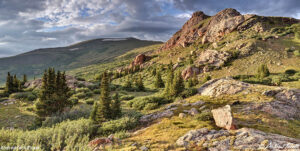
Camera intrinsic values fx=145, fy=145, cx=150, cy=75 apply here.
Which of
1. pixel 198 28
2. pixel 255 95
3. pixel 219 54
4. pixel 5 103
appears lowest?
pixel 5 103

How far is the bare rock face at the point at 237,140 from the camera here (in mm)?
6551

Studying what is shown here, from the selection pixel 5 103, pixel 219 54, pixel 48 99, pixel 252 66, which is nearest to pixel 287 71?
pixel 252 66

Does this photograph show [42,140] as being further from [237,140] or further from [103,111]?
[237,140]

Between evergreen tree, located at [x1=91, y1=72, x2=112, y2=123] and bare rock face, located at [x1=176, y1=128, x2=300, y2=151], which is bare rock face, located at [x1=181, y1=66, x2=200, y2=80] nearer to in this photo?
evergreen tree, located at [x1=91, y1=72, x2=112, y2=123]

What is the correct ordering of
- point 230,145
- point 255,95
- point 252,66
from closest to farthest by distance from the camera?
point 230,145, point 255,95, point 252,66

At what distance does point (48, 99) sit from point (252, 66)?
191 feet

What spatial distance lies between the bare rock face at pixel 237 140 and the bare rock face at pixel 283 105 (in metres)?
4.89

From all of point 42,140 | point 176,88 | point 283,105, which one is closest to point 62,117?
point 42,140

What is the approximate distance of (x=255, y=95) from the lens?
1476 centimetres

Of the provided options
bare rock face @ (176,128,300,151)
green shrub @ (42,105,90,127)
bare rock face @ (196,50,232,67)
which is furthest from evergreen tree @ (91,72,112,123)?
bare rock face @ (196,50,232,67)

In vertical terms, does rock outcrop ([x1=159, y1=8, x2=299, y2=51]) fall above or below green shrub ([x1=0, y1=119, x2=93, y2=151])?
above

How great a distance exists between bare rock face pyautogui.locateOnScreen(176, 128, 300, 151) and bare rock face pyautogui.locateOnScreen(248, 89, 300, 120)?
4.89m

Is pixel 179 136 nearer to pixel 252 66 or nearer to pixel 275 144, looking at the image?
pixel 275 144

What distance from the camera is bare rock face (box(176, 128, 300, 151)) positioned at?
21.5ft
